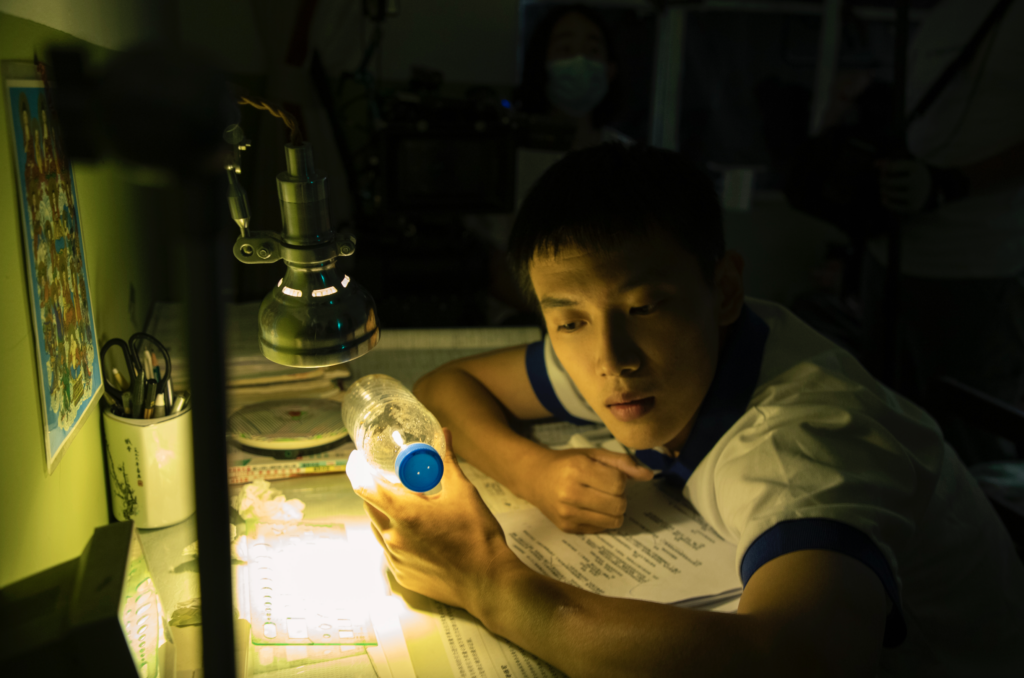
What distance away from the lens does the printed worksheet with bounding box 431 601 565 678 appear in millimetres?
655

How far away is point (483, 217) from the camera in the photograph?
117 inches

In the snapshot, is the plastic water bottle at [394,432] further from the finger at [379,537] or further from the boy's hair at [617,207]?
the boy's hair at [617,207]

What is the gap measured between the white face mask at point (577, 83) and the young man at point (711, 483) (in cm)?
168

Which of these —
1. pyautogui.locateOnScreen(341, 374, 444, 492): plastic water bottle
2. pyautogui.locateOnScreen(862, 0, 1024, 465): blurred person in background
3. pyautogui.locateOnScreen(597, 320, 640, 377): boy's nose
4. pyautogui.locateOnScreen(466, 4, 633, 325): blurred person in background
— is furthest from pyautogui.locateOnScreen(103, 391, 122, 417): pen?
pyautogui.locateOnScreen(862, 0, 1024, 465): blurred person in background

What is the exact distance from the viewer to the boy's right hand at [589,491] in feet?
2.83

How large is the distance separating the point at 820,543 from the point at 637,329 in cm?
30

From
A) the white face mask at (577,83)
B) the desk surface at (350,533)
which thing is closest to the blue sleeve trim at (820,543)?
the desk surface at (350,533)

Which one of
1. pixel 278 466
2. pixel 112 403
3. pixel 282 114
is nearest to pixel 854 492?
pixel 282 114

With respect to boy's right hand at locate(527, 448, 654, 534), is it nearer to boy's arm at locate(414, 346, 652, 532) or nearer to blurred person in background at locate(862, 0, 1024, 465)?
boy's arm at locate(414, 346, 652, 532)

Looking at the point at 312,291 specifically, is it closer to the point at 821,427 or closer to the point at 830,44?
the point at 821,427

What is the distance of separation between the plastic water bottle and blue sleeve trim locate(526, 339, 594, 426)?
25cm

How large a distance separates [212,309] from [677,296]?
633 millimetres

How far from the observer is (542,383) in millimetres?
1143

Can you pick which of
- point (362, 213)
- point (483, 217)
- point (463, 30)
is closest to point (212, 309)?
point (362, 213)
